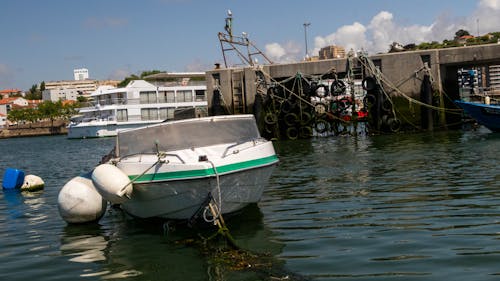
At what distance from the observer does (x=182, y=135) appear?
1201 centimetres

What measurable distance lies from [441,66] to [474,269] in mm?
27752

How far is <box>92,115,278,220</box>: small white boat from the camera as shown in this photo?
34.5ft

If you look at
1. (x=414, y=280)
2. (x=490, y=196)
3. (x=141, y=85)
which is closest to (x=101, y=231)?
(x=414, y=280)

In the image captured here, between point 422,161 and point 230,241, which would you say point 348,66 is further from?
point 230,241

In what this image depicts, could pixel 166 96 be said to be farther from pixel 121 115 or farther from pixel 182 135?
pixel 182 135

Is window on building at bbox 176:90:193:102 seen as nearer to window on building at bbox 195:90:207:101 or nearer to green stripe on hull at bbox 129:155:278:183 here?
window on building at bbox 195:90:207:101

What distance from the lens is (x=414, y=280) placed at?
7605 mm

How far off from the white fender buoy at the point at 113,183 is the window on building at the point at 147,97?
225 ft

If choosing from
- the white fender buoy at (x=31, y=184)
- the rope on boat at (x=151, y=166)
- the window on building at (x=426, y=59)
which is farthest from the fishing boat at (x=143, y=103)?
the rope on boat at (x=151, y=166)

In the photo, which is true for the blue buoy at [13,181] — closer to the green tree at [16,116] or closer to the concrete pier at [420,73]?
the concrete pier at [420,73]

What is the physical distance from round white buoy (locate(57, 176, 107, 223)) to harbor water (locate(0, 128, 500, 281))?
0.90ft

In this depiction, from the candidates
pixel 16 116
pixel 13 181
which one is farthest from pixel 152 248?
pixel 16 116

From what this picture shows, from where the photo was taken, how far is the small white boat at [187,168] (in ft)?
34.5

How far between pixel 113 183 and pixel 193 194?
1.56 metres
